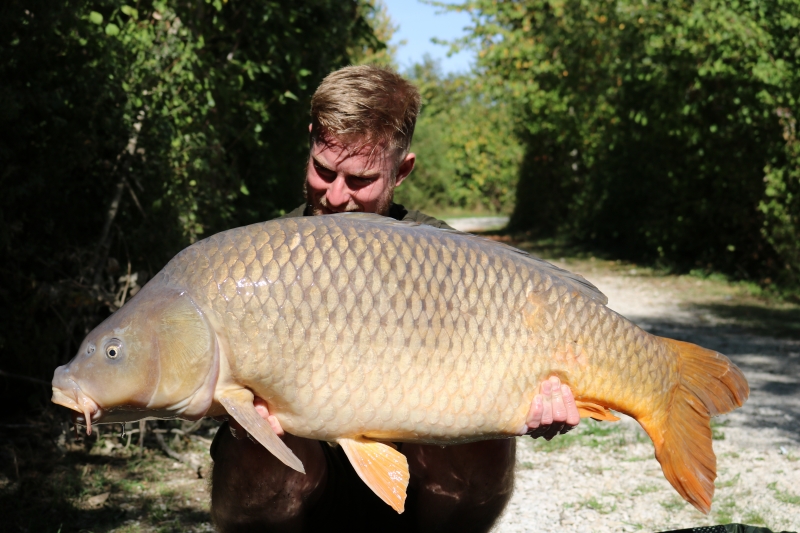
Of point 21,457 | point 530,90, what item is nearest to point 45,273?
point 21,457

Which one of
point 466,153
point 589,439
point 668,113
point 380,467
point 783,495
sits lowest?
point 589,439

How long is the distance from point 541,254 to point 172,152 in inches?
349

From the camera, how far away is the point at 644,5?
855 centimetres

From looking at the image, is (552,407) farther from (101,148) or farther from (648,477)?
(101,148)

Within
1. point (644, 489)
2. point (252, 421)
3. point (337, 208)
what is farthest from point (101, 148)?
point (644, 489)

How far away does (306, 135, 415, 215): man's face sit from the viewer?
206 cm

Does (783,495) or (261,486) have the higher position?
(261,486)

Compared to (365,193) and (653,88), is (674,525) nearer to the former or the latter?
(365,193)

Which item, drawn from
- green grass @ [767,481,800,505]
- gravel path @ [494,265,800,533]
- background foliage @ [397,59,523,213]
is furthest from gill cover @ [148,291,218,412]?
background foliage @ [397,59,523,213]

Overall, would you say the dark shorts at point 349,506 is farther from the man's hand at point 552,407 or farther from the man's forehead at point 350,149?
the man's forehead at point 350,149

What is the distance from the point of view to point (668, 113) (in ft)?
28.7

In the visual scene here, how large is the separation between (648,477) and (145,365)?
2.26 meters

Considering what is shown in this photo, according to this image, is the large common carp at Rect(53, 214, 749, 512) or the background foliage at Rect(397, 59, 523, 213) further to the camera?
the background foliage at Rect(397, 59, 523, 213)

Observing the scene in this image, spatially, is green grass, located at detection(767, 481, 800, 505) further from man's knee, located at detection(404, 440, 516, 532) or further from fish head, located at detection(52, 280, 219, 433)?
fish head, located at detection(52, 280, 219, 433)
